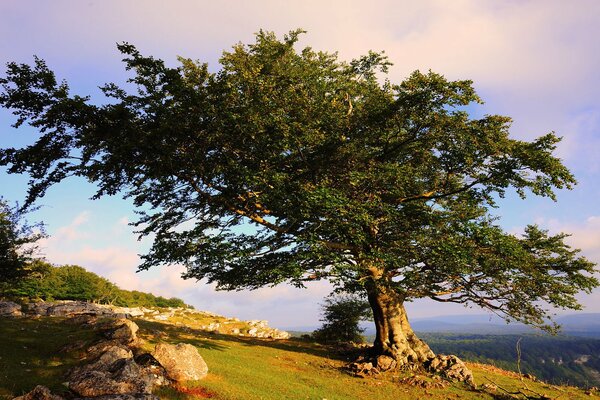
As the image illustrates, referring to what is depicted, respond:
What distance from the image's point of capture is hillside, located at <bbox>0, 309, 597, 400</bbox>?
48.0ft

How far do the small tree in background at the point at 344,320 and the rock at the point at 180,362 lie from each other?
2165cm

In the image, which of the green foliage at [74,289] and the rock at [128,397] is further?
the green foliage at [74,289]

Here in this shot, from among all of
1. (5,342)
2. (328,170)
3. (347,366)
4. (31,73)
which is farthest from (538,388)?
(31,73)

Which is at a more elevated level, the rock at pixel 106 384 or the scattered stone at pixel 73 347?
the scattered stone at pixel 73 347

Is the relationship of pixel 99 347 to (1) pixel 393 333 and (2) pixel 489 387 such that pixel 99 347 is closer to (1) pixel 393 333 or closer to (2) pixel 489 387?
(1) pixel 393 333

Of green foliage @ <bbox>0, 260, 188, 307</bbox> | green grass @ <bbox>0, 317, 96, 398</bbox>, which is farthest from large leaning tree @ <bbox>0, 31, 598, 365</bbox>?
green foliage @ <bbox>0, 260, 188, 307</bbox>

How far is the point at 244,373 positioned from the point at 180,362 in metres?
4.40

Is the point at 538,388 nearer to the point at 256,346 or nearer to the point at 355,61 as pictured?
the point at 256,346

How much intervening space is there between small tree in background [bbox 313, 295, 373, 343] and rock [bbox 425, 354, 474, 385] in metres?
12.5

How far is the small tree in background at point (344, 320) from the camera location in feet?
118

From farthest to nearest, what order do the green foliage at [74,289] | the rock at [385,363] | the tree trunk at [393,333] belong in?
the green foliage at [74,289], the tree trunk at [393,333], the rock at [385,363]

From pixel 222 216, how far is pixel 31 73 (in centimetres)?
1285

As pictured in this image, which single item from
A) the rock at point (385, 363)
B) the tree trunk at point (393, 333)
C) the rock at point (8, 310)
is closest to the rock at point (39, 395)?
the tree trunk at point (393, 333)

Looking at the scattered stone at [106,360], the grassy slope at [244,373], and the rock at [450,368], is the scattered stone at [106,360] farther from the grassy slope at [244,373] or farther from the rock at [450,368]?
the rock at [450,368]
